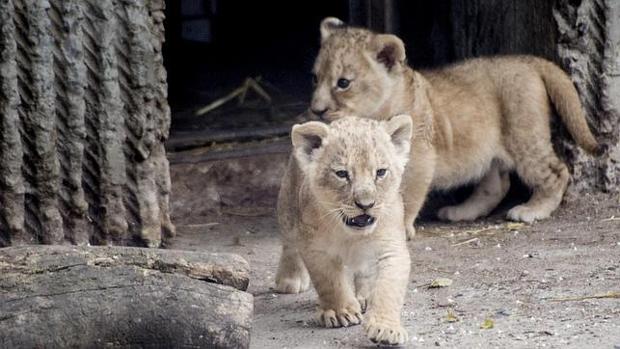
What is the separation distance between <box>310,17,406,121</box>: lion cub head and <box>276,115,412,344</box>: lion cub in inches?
71.9

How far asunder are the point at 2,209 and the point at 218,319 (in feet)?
6.95

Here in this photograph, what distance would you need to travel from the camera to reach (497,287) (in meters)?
6.13

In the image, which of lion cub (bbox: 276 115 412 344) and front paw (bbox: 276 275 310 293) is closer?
lion cub (bbox: 276 115 412 344)

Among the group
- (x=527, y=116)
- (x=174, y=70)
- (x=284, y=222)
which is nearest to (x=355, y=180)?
(x=284, y=222)

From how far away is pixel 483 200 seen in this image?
8133 mm

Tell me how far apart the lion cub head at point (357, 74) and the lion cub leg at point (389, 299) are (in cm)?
213

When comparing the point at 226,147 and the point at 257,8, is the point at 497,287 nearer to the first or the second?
the point at 226,147

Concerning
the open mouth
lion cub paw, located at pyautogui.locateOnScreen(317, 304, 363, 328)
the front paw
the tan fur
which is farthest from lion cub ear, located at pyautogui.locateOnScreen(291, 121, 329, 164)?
the tan fur

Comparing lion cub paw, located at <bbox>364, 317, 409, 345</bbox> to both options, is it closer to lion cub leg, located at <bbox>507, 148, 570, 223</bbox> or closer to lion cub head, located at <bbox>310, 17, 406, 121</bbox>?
lion cub head, located at <bbox>310, 17, 406, 121</bbox>

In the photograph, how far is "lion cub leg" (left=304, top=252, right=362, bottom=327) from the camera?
17.8 feet

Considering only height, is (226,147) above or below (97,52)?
below

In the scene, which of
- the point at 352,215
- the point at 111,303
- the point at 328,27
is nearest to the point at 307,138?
the point at 352,215

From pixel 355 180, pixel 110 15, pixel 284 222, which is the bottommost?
pixel 284 222

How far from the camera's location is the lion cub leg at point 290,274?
20.2 ft
